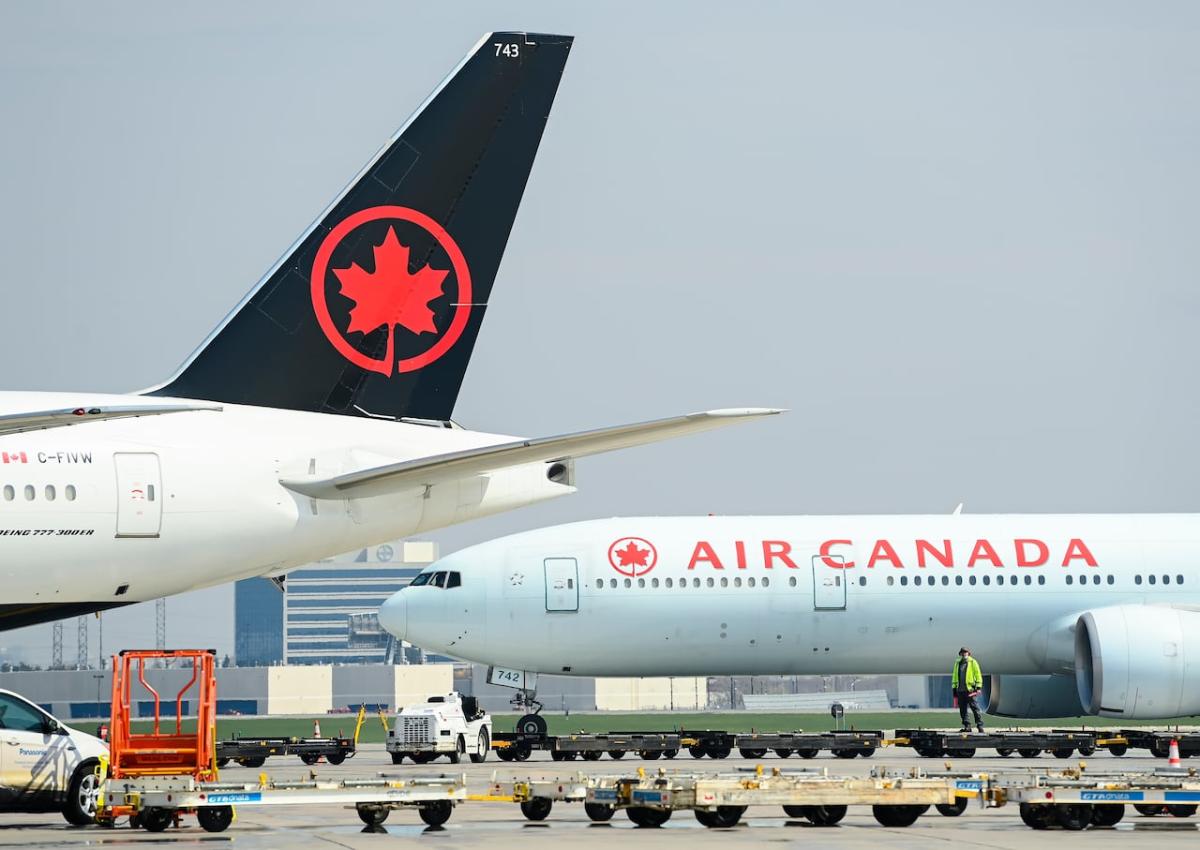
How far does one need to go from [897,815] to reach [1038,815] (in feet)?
4.65

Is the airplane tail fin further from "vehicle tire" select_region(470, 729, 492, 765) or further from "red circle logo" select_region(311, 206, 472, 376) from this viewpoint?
"vehicle tire" select_region(470, 729, 492, 765)

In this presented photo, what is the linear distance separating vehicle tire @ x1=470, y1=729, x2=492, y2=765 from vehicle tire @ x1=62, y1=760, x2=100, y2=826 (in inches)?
458

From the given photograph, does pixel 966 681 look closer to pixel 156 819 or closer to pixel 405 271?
pixel 405 271

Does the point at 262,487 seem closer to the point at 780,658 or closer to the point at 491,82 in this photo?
the point at 491,82

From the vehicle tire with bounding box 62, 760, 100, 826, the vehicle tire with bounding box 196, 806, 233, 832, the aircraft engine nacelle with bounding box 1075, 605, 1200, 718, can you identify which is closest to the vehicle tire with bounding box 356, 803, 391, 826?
the vehicle tire with bounding box 196, 806, 233, 832

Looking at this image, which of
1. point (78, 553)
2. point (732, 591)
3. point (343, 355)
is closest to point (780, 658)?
point (732, 591)

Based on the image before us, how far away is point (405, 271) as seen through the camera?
66.9 ft

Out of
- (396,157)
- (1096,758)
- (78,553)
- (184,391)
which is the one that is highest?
(396,157)

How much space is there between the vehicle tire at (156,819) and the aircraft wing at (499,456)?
3508mm

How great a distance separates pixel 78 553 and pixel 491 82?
697 centimetres

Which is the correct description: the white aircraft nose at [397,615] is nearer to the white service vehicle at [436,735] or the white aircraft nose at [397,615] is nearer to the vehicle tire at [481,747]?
the white service vehicle at [436,735]

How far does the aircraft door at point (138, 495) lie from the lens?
18.2m

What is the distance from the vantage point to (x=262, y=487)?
1905 cm

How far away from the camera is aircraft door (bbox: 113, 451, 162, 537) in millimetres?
18250
